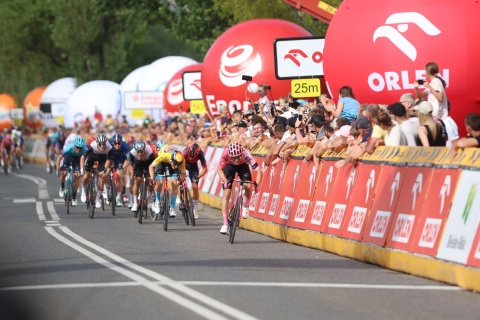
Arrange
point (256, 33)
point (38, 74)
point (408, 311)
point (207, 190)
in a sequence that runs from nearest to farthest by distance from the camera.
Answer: point (408, 311) < point (207, 190) < point (256, 33) < point (38, 74)

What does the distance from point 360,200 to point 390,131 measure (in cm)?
88

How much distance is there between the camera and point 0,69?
102500mm

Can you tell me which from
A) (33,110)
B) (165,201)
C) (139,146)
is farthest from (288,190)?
(33,110)

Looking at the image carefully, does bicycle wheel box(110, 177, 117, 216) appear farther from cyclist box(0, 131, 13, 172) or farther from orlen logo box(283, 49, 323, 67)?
cyclist box(0, 131, 13, 172)

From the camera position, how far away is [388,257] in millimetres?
14891

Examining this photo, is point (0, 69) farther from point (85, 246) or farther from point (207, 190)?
point (85, 246)

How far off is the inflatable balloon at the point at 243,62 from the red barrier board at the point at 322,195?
37.5 ft

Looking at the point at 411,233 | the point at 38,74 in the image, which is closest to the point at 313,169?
the point at 411,233

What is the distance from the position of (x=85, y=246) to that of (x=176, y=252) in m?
1.56

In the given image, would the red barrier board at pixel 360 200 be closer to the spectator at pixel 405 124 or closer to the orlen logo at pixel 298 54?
the spectator at pixel 405 124

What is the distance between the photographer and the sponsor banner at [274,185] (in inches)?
814

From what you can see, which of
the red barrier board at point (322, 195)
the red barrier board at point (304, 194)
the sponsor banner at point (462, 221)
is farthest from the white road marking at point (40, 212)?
the sponsor banner at point (462, 221)

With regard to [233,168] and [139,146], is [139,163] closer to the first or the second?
[139,146]

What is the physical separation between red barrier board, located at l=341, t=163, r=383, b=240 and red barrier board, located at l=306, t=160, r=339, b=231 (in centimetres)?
103
